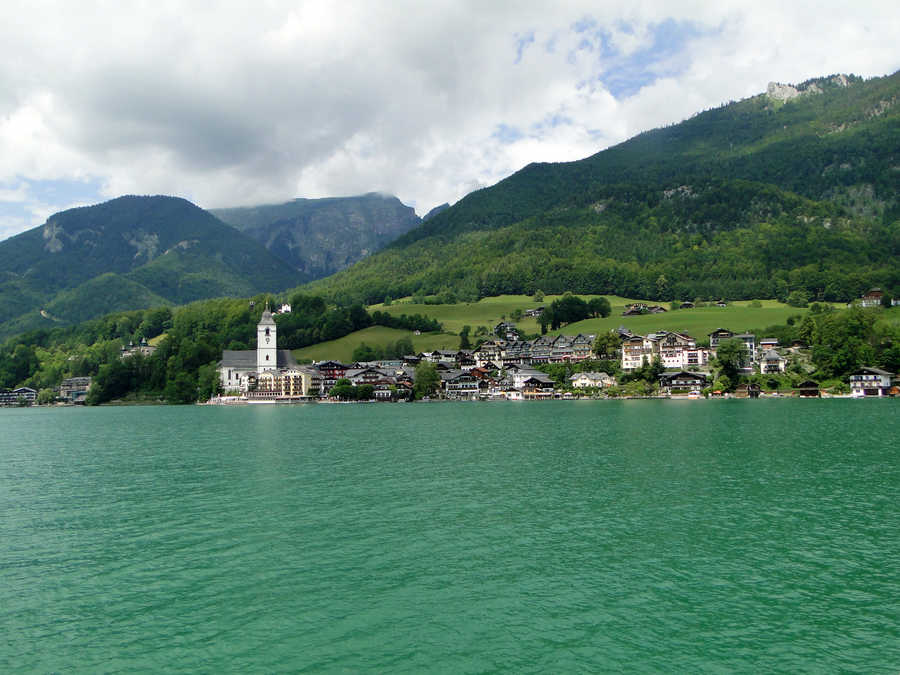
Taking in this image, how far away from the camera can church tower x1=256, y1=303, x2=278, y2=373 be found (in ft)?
571

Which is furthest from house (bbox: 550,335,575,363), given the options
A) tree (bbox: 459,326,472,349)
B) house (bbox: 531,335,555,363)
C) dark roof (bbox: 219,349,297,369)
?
dark roof (bbox: 219,349,297,369)

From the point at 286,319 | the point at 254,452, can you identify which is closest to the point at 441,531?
the point at 254,452

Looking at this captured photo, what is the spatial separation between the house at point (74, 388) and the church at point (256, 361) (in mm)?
40328

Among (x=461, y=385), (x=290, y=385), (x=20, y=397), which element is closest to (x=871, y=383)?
(x=461, y=385)

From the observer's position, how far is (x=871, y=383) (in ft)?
342

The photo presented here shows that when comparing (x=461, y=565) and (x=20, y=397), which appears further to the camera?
(x=20, y=397)

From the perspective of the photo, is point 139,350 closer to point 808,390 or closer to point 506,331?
point 506,331

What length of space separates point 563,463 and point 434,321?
155 m

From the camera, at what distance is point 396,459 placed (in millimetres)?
41625

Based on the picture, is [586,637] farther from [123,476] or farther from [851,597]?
[123,476]

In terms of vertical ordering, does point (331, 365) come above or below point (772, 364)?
above

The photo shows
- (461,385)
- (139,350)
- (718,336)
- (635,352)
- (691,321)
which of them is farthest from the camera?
(139,350)

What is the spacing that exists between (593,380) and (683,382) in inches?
699

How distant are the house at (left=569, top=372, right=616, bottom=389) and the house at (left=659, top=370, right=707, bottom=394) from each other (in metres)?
11.5
